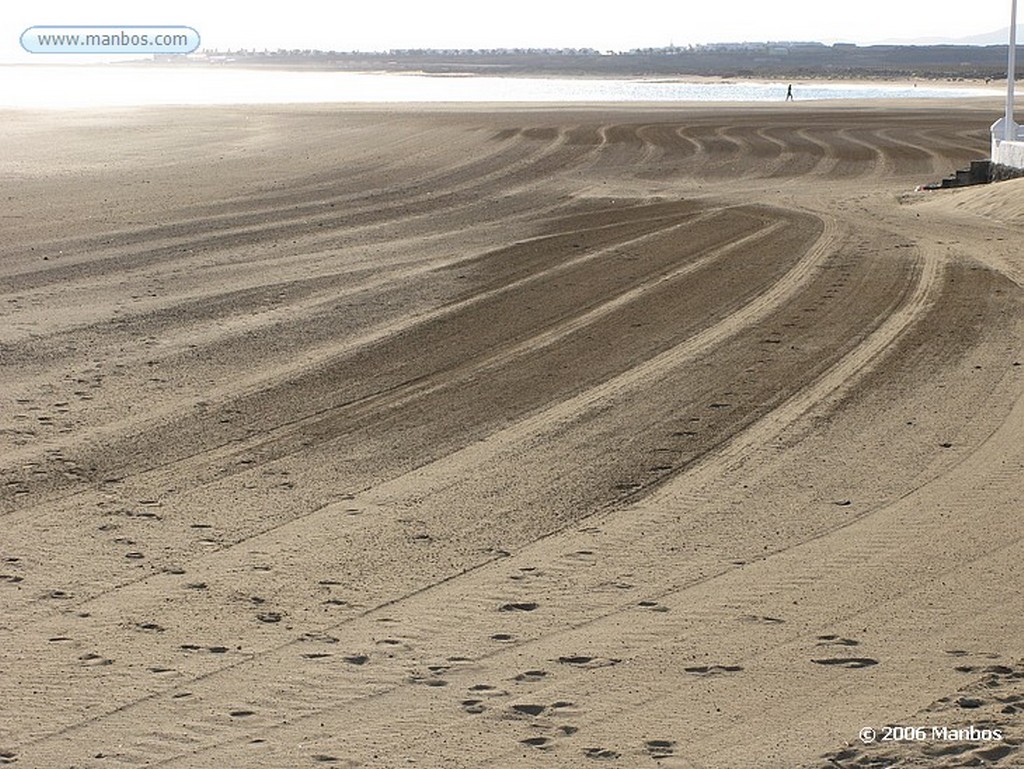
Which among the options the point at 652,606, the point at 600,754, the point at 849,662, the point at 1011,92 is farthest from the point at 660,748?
the point at 1011,92

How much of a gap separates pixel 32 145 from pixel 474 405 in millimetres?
24989

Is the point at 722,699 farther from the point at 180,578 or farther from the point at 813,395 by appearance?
the point at 813,395

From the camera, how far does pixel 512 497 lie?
7.58 metres

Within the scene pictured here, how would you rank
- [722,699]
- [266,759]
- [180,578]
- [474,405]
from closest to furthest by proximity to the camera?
[266,759] → [722,699] → [180,578] → [474,405]

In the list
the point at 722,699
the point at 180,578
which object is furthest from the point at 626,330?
the point at 722,699

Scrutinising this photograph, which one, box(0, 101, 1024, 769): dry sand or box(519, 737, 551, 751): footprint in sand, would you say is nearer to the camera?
box(519, 737, 551, 751): footprint in sand

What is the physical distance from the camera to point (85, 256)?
51.8ft

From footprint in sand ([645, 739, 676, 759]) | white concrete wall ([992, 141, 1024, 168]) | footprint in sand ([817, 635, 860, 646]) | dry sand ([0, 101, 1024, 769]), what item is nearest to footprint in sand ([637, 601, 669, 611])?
dry sand ([0, 101, 1024, 769])

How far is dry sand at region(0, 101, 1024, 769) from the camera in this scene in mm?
5141

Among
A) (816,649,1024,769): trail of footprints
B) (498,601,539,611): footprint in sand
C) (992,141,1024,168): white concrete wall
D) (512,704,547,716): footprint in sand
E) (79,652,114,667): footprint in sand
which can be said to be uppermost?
(992,141,1024,168): white concrete wall

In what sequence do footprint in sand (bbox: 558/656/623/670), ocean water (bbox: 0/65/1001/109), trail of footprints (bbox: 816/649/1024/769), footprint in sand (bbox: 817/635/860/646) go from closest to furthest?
trail of footprints (bbox: 816/649/1024/769) < footprint in sand (bbox: 558/656/623/670) < footprint in sand (bbox: 817/635/860/646) < ocean water (bbox: 0/65/1001/109)

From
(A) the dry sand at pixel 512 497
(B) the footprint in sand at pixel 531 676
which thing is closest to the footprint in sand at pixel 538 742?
(A) the dry sand at pixel 512 497

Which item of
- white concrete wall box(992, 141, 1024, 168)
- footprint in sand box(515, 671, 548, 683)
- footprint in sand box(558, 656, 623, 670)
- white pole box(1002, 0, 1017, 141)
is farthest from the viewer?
white pole box(1002, 0, 1017, 141)

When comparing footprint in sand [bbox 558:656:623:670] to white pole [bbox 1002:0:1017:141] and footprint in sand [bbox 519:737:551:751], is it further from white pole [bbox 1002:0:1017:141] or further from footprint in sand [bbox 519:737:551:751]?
white pole [bbox 1002:0:1017:141]
